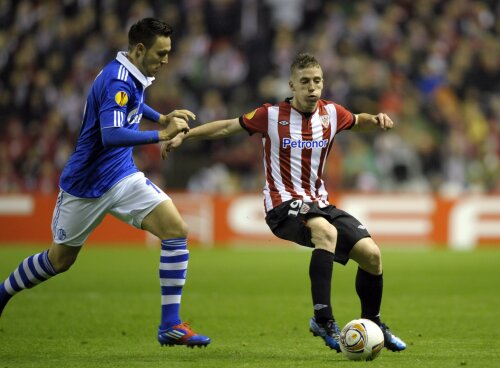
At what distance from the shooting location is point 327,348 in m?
7.07

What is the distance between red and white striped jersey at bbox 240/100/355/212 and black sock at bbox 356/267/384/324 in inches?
24.0

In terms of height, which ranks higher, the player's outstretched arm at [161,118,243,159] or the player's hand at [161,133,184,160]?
the player's outstretched arm at [161,118,243,159]

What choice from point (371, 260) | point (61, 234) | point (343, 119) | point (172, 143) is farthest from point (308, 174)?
point (61, 234)

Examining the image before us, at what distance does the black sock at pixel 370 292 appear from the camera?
A: 700cm

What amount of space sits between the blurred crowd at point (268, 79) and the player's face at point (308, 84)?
10.9 m

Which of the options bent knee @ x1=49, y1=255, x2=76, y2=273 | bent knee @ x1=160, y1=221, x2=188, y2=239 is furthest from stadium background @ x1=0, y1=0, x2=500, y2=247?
bent knee @ x1=160, y1=221, x2=188, y2=239

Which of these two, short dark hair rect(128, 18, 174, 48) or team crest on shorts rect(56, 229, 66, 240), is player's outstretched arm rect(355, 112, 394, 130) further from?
team crest on shorts rect(56, 229, 66, 240)

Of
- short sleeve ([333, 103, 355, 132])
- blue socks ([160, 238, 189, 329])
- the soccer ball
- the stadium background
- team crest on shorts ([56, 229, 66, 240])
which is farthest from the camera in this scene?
the stadium background

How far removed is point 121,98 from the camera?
6.79m

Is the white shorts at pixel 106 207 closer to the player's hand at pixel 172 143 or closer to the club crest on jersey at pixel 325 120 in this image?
the player's hand at pixel 172 143

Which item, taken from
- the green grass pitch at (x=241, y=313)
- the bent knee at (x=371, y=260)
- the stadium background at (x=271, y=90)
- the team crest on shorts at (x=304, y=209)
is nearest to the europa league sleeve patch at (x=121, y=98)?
the team crest on shorts at (x=304, y=209)

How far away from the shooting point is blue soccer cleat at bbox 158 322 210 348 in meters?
6.80

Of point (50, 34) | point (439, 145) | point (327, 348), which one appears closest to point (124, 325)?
point (327, 348)

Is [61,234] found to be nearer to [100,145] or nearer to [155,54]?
[100,145]
